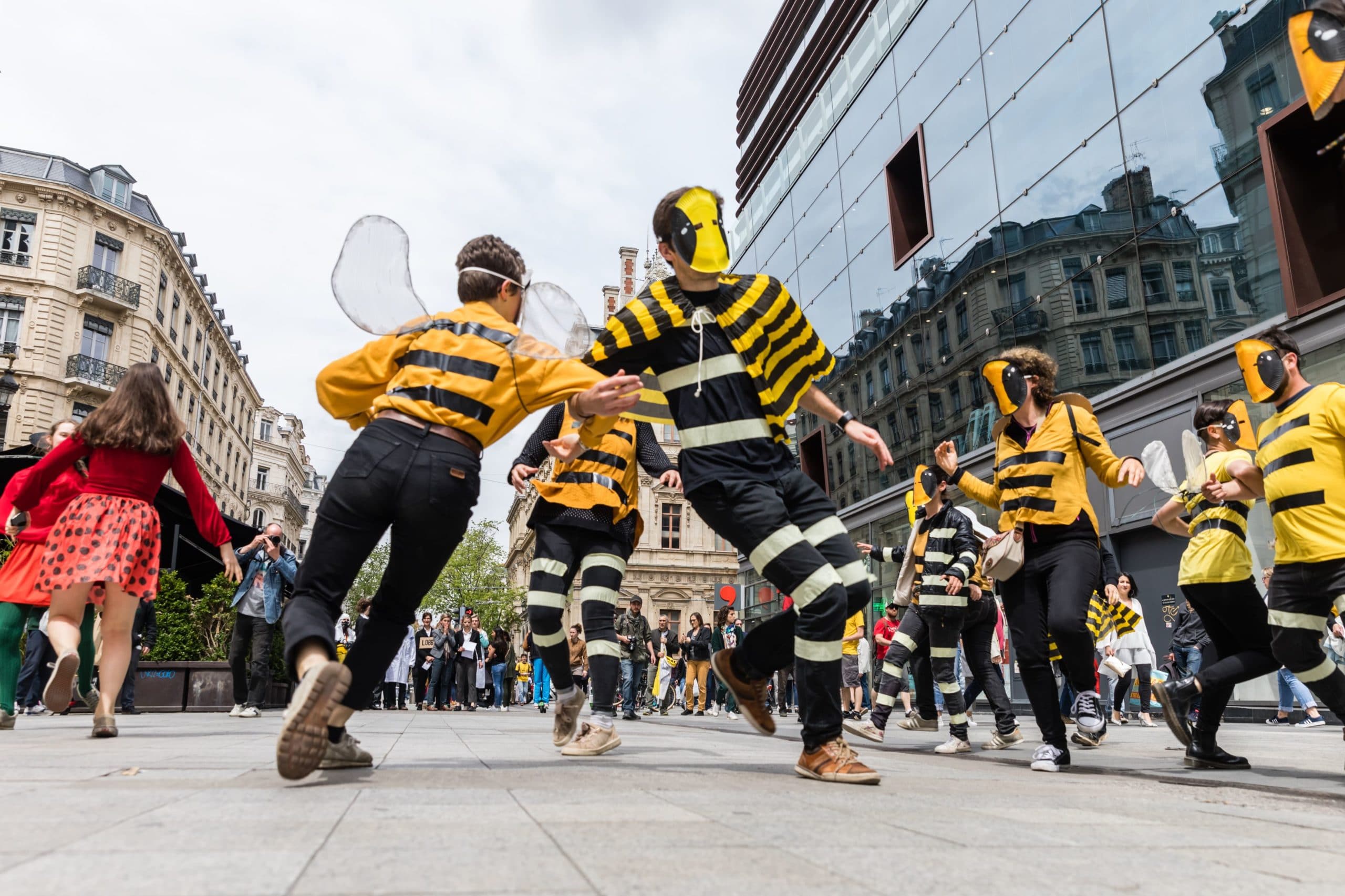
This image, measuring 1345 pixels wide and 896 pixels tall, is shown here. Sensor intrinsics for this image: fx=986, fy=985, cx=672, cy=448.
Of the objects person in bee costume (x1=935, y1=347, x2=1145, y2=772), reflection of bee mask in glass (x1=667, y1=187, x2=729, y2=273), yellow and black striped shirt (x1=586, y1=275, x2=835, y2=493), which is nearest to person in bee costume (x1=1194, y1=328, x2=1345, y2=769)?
person in bee costume (x1=935, y1=347, x2=1145, y2=772)

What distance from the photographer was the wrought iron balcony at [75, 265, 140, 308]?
4159 cm

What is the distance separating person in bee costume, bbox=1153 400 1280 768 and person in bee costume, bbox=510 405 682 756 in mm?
2837

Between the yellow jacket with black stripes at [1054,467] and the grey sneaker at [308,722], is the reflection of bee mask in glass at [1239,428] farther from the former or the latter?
the grey sneaker at [308,722]

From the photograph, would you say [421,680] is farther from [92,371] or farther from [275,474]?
[275,474]

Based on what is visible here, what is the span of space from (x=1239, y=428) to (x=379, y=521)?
4.76 metres

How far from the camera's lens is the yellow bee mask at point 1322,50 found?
3348mm

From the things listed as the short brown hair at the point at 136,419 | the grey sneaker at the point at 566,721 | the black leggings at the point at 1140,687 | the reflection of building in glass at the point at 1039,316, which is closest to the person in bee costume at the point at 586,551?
the grey sneaker at the point at 566,721

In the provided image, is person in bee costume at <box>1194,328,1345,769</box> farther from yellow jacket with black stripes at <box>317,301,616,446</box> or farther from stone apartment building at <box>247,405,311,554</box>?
stone apartment building at <box>247,405,311,554</box>

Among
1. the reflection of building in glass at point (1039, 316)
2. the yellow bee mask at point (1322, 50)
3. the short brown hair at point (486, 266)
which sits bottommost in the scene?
the short brown hair at point (486, 266)

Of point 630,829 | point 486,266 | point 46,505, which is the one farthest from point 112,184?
point 630,829

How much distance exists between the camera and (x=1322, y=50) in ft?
11.2

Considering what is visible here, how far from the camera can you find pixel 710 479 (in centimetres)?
388

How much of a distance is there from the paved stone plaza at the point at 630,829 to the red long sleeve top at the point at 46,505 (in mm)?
1999

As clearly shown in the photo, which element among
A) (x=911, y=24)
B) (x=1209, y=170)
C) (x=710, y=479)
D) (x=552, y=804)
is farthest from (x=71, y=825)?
(x=911, y=24)
